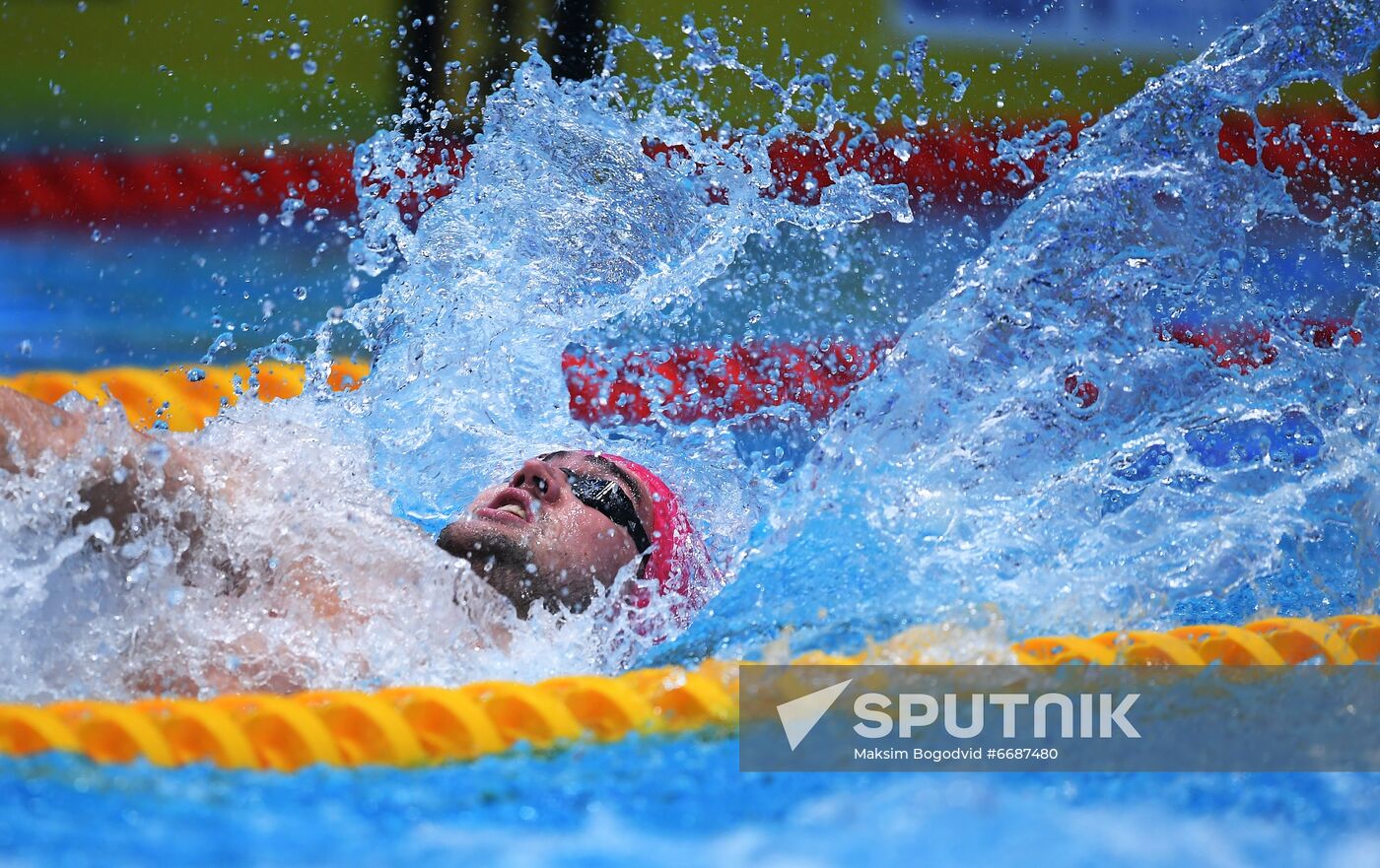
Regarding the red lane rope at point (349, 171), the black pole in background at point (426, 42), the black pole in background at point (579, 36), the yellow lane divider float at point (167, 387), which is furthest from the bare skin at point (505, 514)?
the black pole in background at point (426, 42)

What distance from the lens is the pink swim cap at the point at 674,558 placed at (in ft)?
7.27

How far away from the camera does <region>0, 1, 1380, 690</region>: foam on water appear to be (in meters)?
1.80

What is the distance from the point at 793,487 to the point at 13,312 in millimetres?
3497

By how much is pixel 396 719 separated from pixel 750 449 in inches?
81.4

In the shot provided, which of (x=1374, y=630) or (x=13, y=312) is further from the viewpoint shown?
(x=13, y=312)

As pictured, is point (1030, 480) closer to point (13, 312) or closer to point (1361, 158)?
point (13, 312)

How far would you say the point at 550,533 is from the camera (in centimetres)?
207

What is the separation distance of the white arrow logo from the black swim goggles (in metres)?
0.62

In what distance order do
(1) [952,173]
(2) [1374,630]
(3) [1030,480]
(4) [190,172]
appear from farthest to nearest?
(1) [952,173] → (4) [190,172] → (3) [1030,480] → (2) [1374,630]

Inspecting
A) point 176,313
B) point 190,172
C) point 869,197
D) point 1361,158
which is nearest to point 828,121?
point 869,197

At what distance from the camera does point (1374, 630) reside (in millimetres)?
1904

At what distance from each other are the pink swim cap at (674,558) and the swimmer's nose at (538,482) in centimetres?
19

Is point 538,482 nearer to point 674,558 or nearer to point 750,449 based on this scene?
point 674,558

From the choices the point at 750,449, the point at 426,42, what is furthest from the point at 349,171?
the point at 750,449
